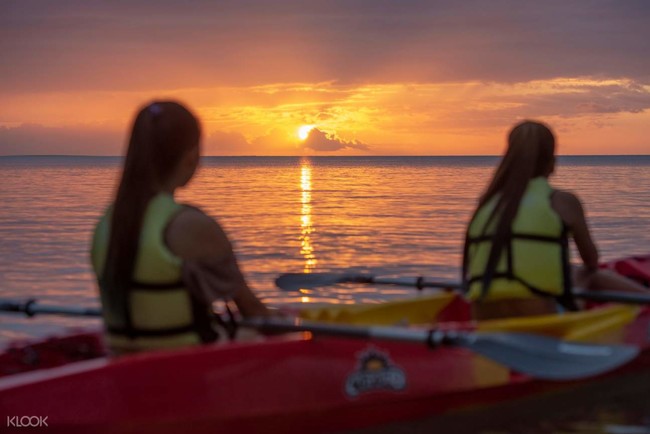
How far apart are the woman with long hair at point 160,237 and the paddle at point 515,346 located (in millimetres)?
557

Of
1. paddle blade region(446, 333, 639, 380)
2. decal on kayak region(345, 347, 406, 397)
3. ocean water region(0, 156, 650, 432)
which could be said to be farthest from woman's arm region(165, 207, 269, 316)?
ocean water region(0, 156, 650, 432)

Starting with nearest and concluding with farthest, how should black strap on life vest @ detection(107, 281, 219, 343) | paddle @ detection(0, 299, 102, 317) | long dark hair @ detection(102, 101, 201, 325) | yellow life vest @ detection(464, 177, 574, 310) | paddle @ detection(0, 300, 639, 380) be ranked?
long dark hair @ detection(102, 101, 201, 325), black strap on life vest @ detection(107, 281, 219, 343), paddle @ detection(0, 300, 639, 380), yellow life vest @ detection(464, 177, 574, 310), paddle @ detection(0, 299, 102, 317)

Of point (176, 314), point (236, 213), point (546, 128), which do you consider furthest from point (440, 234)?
point (176, 314)

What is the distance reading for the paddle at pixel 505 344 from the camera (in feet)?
14.6

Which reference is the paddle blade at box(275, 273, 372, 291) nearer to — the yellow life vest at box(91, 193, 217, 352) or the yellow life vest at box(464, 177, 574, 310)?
the yellow life vest at box(464, 177, 574, 310)

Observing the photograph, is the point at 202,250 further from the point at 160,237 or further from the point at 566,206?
the point at 566,206

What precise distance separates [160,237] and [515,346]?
2.01 meters

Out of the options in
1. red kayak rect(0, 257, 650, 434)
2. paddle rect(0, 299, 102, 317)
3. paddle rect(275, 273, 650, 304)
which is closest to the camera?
red kayak rect(0, 257, 650, 434)

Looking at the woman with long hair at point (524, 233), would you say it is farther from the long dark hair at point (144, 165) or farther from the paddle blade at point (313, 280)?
the long dark hair at point (144, 165)

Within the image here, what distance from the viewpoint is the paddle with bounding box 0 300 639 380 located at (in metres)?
4.45

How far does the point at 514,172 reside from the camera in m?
5.31

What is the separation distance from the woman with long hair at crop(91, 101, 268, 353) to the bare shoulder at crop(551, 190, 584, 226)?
2181 millimetres

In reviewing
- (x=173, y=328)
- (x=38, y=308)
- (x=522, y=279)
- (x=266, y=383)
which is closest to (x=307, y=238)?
(x=38, y=308)

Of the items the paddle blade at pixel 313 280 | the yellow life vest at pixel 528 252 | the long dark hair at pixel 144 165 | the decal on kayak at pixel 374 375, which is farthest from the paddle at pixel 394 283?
the long dark hair at pixel 144 165
